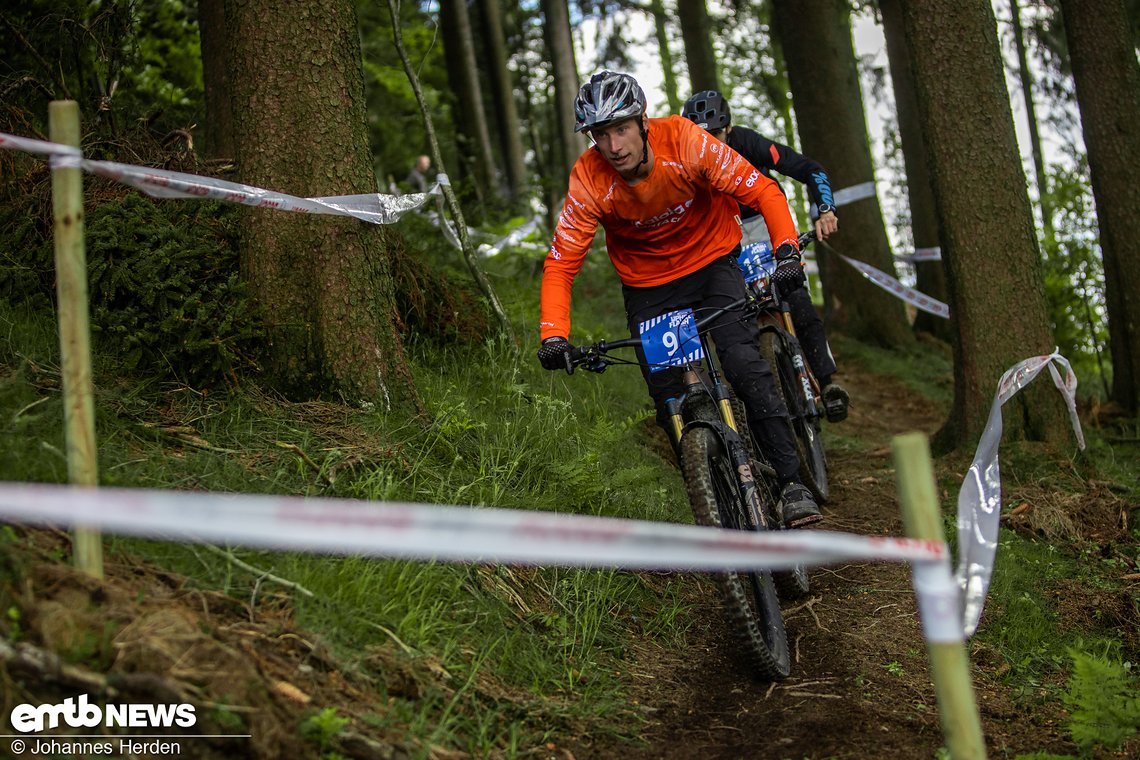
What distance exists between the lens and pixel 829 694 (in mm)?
4078

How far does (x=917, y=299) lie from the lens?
10.0 metres

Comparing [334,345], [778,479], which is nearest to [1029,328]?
[778,479]

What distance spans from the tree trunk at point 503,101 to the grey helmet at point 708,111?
834cm

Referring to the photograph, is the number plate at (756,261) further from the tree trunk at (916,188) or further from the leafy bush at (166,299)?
the tree trunk at (916,188)

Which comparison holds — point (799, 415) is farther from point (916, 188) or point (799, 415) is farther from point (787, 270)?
point (916, 188)

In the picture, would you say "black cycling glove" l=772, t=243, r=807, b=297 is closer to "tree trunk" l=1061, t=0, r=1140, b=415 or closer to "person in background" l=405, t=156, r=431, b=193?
"tree trunk" l=1061, t=0, r=1140, b=415

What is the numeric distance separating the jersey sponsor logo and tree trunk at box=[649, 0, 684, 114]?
15503 millimetres

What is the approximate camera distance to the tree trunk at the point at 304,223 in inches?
195

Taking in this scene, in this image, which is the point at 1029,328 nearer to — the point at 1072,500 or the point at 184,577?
the point at 1072,500

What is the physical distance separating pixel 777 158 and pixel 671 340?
259 cm

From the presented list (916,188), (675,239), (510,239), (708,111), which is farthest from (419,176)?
(675,239)

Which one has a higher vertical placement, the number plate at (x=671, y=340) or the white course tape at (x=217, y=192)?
the white course tape at (x=217, y=192)

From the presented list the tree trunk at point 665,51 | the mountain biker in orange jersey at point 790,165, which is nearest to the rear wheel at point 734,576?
the mountain biker in orange jersey at point 790,165

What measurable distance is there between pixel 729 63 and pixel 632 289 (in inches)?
918
